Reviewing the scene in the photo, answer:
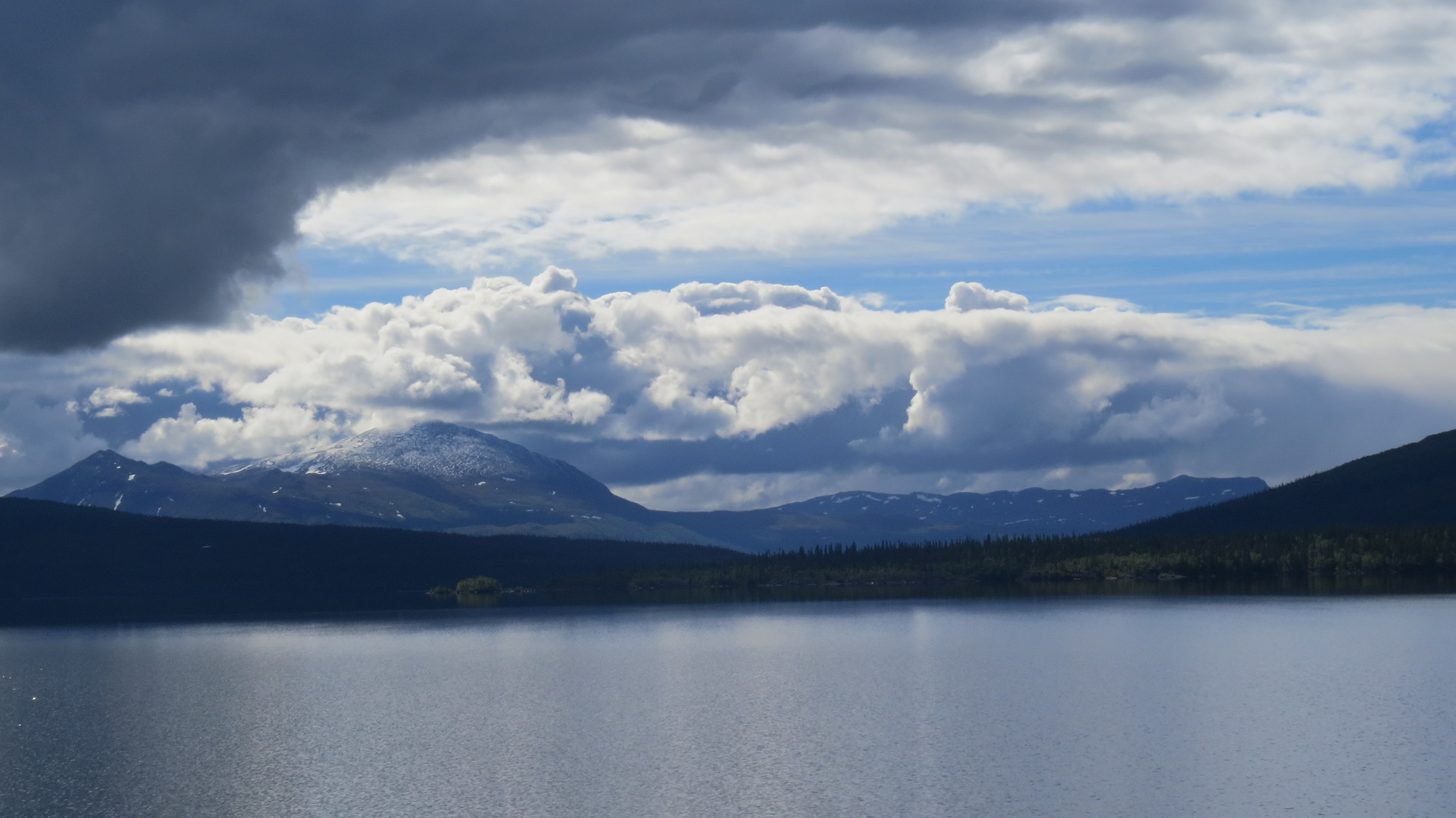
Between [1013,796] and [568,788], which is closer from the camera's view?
[1013,796]

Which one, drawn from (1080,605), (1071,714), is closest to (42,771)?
(1071,714)

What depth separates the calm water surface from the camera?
53344mm

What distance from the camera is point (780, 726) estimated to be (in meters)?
71.3

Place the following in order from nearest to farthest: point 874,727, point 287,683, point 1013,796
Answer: point 1013,796 < point 874,727 < point 287,683

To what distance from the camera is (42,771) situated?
207 ft

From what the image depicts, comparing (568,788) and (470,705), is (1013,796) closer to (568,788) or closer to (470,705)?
(568,788)

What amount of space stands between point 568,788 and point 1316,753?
34.0 metres

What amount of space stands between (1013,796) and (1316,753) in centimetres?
1656

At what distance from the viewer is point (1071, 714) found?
71.2 m

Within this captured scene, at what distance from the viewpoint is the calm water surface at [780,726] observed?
53.3 metres

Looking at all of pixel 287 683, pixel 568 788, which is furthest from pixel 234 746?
pixel 287 683

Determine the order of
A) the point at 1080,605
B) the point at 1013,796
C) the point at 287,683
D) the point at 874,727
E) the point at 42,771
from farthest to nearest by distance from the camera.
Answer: the point at 1080,605, the point at 287,683, the point at 874,727, the point at 42,771, the point at 1013,796

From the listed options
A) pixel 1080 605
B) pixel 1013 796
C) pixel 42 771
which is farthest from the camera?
pixel 1080 605

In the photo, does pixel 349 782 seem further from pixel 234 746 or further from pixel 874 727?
pixel 874 727
